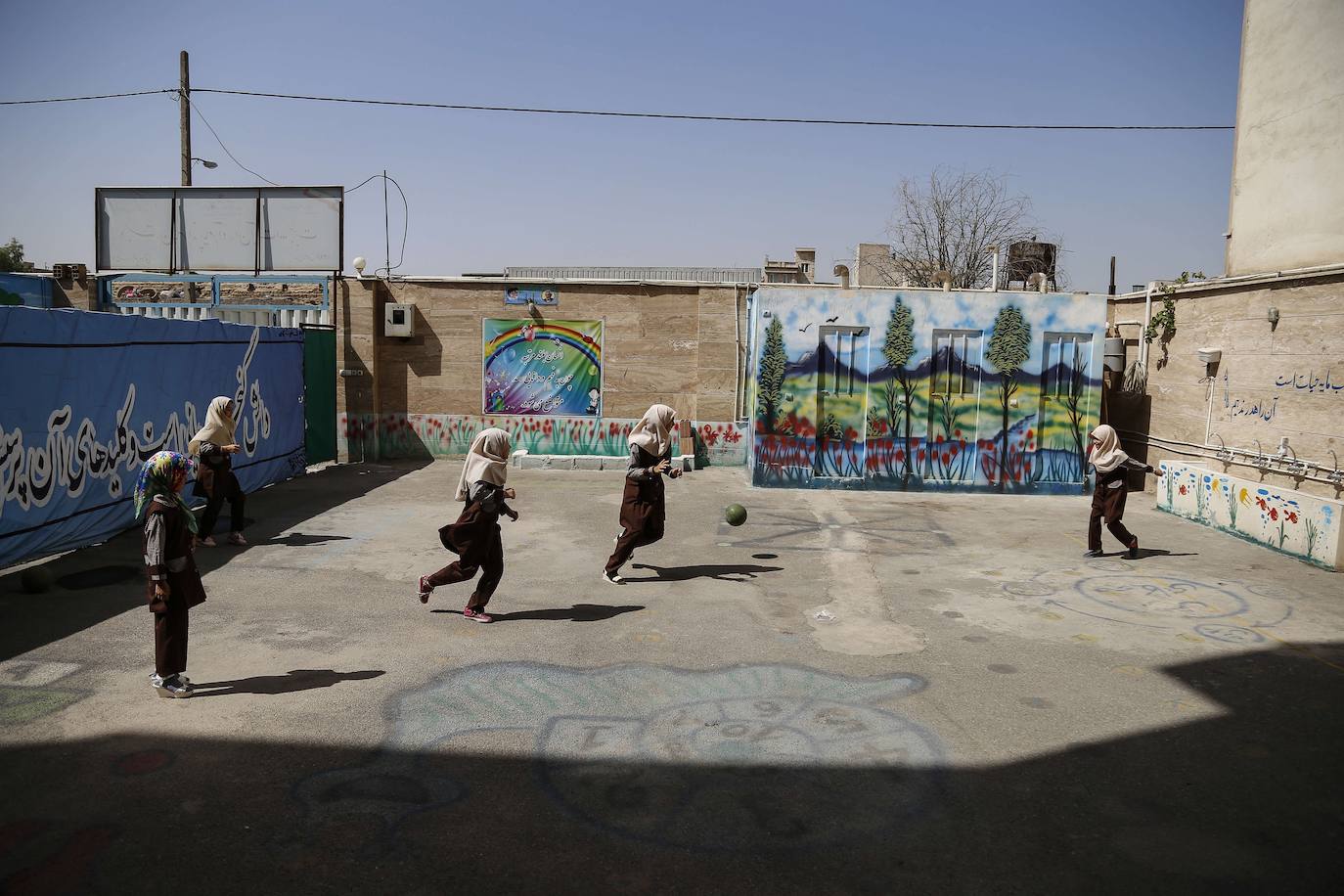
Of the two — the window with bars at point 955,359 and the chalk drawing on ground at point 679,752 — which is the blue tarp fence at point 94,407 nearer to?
the chalk drawing on ground at point 679,752

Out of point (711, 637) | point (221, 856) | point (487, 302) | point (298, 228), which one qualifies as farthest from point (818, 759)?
point (298, 228)

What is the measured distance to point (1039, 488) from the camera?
639 inches

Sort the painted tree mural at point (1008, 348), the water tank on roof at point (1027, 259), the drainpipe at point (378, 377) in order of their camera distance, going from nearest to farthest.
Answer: the painted tree mural at point (1008, 348) < the drainpipe at point (378, 377) < the water tank on roof at point (1027, 259)

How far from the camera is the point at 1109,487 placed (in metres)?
10.8

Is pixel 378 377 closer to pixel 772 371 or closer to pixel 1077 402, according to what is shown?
pixel 772 371

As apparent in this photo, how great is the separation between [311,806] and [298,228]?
A: 15.7 meters

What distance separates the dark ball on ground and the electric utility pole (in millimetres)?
17439

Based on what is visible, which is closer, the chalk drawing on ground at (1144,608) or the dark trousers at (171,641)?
the dark trousers at (171,641)

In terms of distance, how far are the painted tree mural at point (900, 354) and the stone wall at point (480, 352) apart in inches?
130

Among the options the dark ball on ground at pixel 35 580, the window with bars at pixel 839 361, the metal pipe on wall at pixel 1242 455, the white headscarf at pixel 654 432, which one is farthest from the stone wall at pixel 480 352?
the dark ball on ground at pixel 35 580

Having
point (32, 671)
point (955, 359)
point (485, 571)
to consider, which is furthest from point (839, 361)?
point (32, 671)

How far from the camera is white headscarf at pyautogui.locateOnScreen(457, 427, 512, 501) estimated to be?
7.98 meters

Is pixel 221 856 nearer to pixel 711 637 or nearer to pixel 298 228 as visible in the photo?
pixel 711 637

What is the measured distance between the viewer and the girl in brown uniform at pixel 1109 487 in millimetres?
10727
